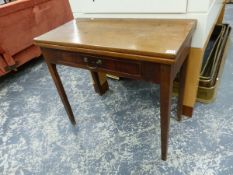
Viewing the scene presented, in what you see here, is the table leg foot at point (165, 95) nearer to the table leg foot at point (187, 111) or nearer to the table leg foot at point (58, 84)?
the table leg foot at point (187, 111)

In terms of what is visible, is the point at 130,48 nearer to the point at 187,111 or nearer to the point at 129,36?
the point at 129,36

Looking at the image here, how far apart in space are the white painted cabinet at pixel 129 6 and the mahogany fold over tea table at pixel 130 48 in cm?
5

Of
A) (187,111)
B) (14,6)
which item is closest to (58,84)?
(187,111)

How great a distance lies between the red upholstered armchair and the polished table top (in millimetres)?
1108

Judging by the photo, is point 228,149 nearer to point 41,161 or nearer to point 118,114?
point 118,114

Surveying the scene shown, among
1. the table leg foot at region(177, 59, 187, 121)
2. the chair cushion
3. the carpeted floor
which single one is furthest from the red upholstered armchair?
the table leg foot at region(177, 59, 187, 121)

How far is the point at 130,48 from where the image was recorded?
72cm

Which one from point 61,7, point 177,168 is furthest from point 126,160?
point 61,7

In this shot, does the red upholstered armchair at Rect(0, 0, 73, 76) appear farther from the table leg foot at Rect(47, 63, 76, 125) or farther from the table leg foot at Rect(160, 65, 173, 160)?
the table leg foot at Rect(160, 65, 173, 160)

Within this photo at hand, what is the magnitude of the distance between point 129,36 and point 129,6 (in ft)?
0.92

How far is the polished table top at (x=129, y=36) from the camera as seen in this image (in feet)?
2.29

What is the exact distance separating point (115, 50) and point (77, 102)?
2.99ft

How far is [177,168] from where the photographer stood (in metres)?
1.00

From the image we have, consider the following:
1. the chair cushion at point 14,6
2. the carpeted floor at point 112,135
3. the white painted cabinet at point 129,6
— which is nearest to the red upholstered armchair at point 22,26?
the chair cushion at point 14,6
